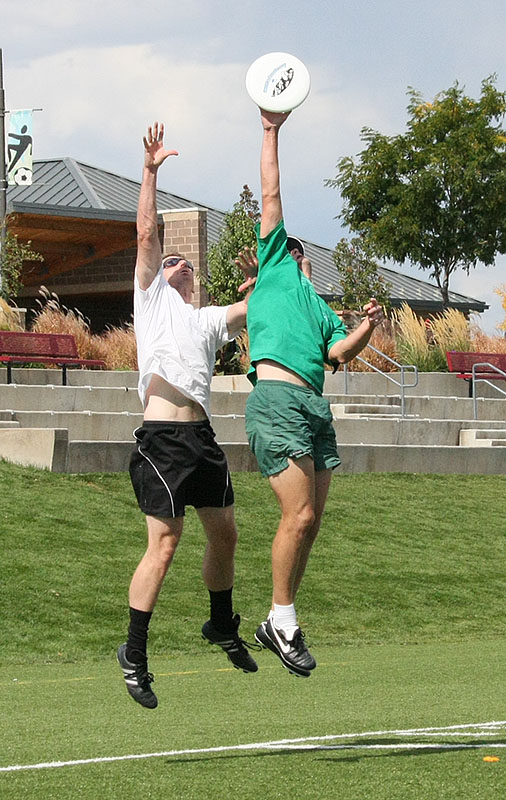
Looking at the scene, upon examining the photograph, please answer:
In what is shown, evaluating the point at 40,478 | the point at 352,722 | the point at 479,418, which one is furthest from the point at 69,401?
the point at 352,722

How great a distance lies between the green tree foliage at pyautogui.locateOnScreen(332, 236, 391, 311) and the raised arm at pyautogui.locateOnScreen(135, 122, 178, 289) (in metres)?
27.0

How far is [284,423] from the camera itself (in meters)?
6.17

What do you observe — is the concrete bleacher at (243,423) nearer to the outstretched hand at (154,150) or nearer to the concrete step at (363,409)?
the concrete step at (363,409)

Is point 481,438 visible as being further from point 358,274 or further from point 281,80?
point 281,80

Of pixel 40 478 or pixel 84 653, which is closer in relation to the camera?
pixel 84 653

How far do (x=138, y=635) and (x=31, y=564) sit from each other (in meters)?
7.98

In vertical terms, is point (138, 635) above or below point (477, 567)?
above

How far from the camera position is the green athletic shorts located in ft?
20.1

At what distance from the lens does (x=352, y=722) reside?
7270 mm

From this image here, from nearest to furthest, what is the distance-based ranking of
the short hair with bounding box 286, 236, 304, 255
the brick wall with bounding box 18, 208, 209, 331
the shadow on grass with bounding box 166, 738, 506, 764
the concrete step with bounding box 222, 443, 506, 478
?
the shadow on grass with bounding box 166, 738, 506, 764 < the short hair with bounding box 286, 236, 304, 255 < the concrete step with bounding box 222, 443, 506, 478 < the brick wall with bounding box 18, 208, 209, 331

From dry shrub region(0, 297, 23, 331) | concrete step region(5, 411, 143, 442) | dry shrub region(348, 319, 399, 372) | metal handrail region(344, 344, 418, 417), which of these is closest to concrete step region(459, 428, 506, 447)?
metal handrail region(344, 344, 418, 417)

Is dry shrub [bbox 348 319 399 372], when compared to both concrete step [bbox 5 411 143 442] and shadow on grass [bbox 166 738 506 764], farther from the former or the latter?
shadow on grass [bbox 166 738 506 764]

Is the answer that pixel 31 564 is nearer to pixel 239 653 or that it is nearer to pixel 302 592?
pixel 302 592

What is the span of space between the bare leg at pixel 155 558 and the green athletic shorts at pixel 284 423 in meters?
0.56
